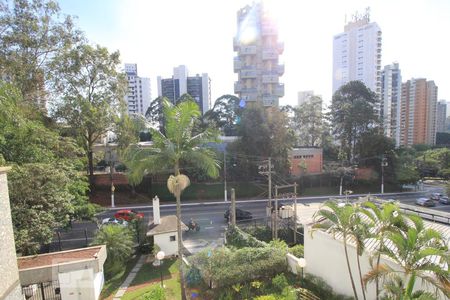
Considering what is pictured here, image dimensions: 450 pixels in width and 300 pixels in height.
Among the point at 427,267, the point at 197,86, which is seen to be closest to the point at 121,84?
the point at 427,267

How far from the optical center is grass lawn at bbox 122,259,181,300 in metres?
10.8

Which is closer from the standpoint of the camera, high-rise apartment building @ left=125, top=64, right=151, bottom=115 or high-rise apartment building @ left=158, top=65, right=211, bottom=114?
high-rise apartment building @ left=158, top=65, right=211, bottom=114

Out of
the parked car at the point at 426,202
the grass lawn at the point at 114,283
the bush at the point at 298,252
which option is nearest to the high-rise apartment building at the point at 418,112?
the parked car at the point at 426,202

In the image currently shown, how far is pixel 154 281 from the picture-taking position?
490 inches

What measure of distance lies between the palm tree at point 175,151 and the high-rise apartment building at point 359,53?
65397 millimetres

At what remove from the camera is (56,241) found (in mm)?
18047

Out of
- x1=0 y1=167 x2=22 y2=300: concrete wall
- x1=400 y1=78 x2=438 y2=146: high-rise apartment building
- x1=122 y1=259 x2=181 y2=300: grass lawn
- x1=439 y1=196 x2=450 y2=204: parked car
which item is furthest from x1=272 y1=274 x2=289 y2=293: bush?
x1=400 y1=78 x2=438 y2=146: high-rise apartment building

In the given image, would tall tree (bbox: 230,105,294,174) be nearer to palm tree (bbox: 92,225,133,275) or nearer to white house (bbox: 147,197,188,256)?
white house (bbox: 147,197,188,256)

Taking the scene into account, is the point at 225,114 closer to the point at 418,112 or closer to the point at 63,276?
the point at 63,276

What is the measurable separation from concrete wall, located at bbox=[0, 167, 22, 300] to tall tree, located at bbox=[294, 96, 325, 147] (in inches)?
1527

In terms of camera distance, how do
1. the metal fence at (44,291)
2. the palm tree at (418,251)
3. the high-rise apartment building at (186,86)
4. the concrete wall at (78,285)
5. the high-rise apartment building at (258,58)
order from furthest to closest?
the high-rise apartment building at (186,86), the high-rise apartment building at (258,58), the metal fence at (44,291), the concrete wall at (78,285), the palm tree at (418,251)

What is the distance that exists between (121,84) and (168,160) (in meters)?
18.3

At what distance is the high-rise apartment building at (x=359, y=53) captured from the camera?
214ft

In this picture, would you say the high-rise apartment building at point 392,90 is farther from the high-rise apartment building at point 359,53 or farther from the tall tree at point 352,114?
the tall tree at point 352,114
